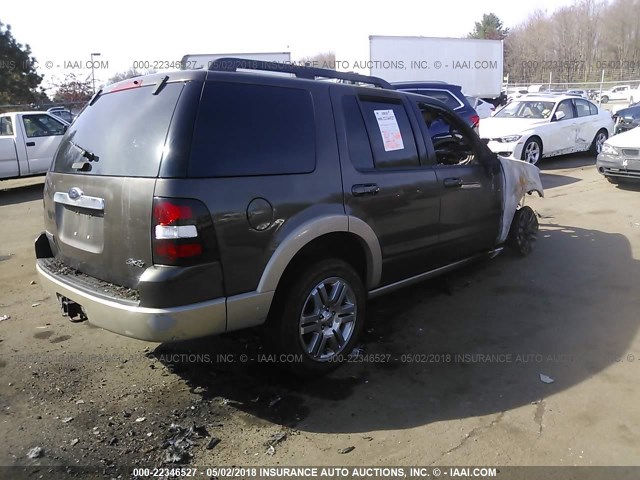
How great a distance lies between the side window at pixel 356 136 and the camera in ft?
11.8

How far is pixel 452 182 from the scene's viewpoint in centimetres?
439

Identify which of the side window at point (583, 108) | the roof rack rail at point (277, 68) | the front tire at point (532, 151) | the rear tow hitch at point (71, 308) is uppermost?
the roof rack rail at point (277, 68)

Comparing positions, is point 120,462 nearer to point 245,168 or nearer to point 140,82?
point 245,168

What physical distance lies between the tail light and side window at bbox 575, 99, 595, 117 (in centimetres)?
1266

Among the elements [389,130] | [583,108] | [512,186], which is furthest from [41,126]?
[583,108]

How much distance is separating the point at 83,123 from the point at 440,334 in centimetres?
313

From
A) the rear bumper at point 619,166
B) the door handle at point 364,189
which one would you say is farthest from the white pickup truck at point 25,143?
the rear bumper at point 619,166

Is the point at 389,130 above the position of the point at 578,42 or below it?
below

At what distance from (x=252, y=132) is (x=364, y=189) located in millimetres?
946

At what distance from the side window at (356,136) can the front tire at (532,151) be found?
8.60 m

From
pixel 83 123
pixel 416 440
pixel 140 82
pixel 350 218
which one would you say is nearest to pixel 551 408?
pixel 416 440

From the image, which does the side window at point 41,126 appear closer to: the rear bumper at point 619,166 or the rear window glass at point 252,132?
the rear window glass at point 252,132

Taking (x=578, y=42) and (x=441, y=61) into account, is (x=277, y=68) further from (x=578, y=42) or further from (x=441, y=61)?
(x=578, y=42)

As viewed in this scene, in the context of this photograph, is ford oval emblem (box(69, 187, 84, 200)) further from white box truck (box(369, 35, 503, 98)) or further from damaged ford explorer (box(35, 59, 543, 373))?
white box truck (box(369, 35, 503, 98))
